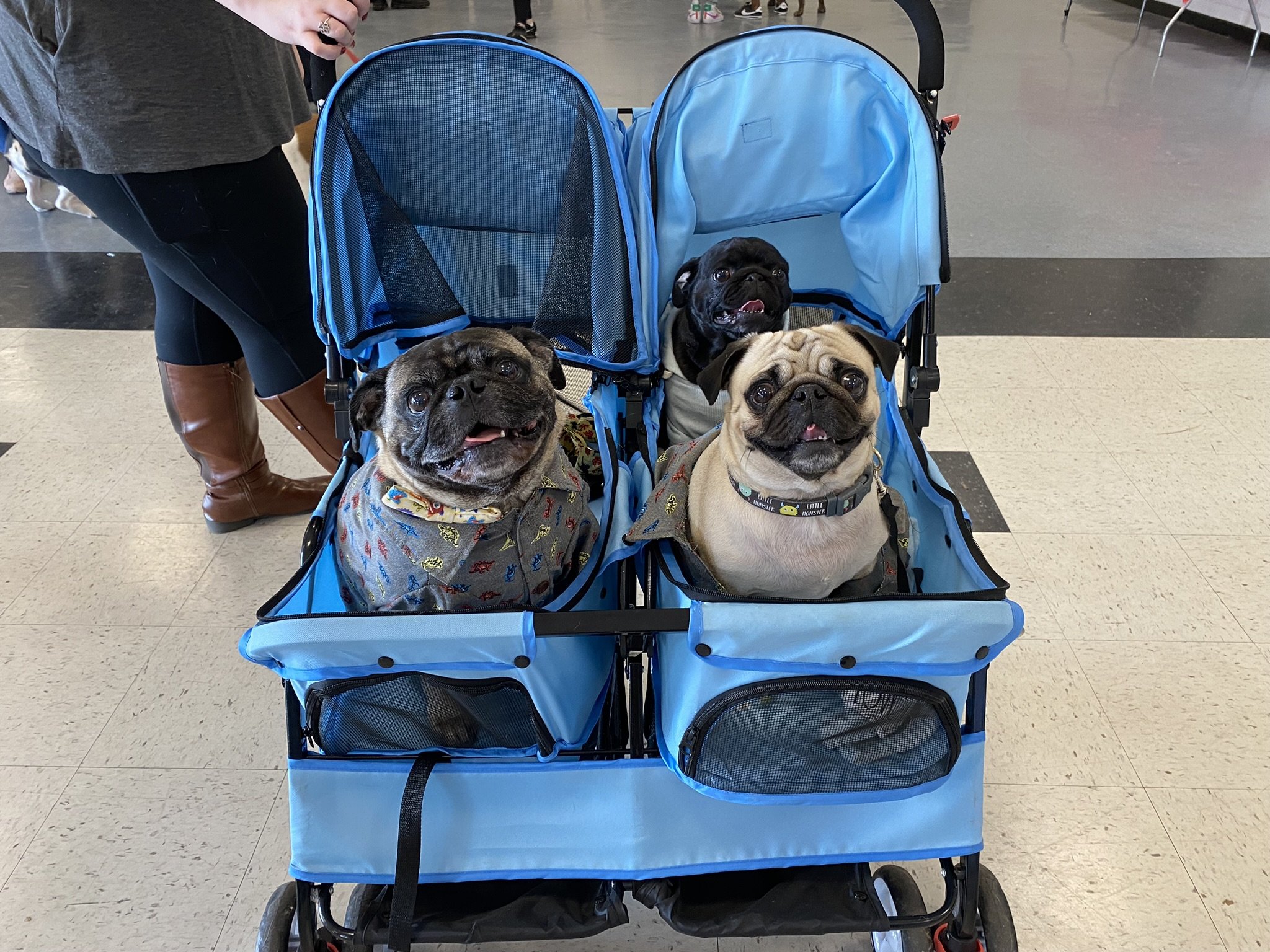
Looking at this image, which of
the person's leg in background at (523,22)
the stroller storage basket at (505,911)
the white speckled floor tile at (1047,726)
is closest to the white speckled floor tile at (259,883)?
the stroller storage basket at (505,911)

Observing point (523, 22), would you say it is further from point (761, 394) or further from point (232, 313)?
point (761, 394)

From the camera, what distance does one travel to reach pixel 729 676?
1.13 meters

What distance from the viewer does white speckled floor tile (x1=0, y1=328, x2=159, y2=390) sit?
3.02m

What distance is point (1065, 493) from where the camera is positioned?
2432 millimetres

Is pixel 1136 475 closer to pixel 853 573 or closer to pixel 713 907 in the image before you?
pixel 853 573

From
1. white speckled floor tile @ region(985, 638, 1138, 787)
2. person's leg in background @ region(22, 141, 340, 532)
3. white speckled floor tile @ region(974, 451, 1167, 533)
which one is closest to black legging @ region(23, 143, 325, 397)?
person's leg in background @ region(22, 141, 340, 532)

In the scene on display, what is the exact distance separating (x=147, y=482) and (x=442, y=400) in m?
1.65

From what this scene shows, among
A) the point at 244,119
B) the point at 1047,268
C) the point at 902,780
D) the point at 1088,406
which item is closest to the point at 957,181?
the point at 1047,268

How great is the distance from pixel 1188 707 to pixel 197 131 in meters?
2.15

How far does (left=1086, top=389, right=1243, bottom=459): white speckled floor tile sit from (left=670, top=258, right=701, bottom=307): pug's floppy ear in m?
1.46

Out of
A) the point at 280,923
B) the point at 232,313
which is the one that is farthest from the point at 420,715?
the point at 232,313

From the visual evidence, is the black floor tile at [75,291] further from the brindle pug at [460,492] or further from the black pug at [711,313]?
the brindle pug at [460,492]

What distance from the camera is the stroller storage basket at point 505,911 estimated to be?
4.14 feet

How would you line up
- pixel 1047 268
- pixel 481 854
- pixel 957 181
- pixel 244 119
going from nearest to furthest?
pixel 481 854, pixel 244 119, pixel 1047 268, pixel 957 181
